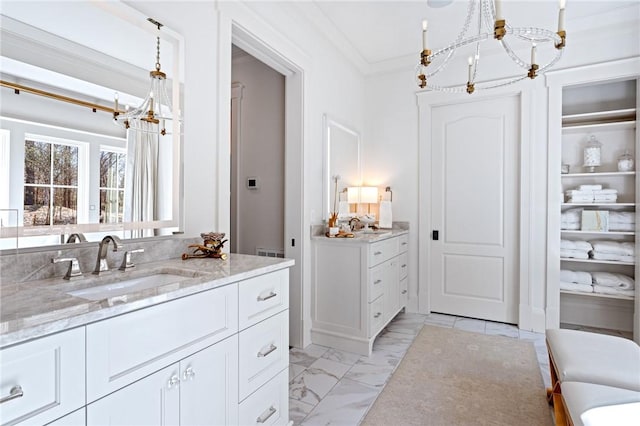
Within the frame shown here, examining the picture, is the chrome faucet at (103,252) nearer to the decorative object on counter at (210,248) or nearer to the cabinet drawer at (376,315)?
the decorative object on counter at (210,248)

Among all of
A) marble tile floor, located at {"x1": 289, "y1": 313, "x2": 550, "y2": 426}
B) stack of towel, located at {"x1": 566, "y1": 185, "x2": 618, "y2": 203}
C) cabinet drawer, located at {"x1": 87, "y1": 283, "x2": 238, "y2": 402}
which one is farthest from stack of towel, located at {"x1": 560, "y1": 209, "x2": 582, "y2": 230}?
cabinet drawer, located at {"x1": 87, "y1": 283, "x2": 238, "y2": 402}

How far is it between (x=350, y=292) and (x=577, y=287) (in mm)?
2298

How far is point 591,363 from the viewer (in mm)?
1598

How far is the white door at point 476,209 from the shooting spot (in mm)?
3451

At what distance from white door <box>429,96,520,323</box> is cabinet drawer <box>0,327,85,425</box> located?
3521 mm

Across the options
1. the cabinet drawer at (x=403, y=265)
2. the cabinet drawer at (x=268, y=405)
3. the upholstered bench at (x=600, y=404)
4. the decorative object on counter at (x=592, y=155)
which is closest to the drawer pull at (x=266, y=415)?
the cabinet drawer at (x=268, y=405)

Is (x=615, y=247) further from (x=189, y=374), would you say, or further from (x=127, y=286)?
(x=127, y=286)

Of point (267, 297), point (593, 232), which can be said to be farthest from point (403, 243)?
point (267, 297)

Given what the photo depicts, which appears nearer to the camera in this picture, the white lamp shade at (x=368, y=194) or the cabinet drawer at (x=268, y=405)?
the cabinet drawer at (x=268, y=405)

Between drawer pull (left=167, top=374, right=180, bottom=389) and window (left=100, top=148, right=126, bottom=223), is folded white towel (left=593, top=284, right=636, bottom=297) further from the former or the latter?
window (left=100, top=148, right=126, bottom=223)

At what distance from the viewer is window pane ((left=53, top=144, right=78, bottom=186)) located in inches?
51.5

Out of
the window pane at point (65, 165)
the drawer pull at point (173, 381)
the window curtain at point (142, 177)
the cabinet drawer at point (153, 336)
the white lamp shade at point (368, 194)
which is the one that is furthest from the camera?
the white lamp shade at point (368, 194)

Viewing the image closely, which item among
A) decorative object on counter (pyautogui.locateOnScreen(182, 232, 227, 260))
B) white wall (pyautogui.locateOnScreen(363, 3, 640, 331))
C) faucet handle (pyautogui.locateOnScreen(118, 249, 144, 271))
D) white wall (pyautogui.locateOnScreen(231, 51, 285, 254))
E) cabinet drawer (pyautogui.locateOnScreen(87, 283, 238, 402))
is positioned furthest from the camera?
white wall (pyautogui.locateOnScreen(231, 51, 285, 254))

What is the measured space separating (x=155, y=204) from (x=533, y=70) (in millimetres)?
2178
